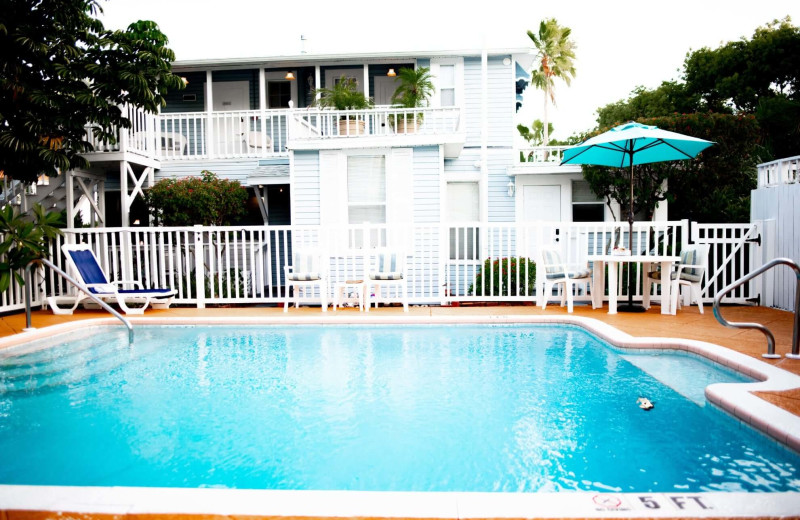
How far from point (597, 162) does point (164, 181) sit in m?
8.32

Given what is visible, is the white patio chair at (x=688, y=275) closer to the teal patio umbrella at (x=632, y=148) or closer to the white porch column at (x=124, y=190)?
the teal patio umbrella at (x=632, y=148)

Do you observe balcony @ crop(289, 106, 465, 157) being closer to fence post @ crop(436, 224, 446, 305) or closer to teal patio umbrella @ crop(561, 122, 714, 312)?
fence post @ crop(436, 224, 446, 305)

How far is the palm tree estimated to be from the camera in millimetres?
23203

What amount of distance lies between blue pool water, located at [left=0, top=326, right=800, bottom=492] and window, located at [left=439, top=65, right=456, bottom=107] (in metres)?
9.99

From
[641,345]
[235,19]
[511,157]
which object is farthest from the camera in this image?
[235,19]

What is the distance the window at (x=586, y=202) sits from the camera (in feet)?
46.0

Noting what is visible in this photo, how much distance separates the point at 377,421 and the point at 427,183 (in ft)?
25.0

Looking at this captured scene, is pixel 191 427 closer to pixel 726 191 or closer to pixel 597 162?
pixel 597 162

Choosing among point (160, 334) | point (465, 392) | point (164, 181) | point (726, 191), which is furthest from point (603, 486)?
point (726, 191)

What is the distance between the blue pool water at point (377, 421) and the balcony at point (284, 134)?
5432 millimetres

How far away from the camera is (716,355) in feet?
16.2

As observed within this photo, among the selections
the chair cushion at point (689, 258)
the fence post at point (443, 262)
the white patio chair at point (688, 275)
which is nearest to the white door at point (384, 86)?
the fence post at point (443, 262)

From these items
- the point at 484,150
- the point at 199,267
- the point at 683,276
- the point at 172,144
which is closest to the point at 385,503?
the point at 683,276

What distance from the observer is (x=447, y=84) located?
1484 centimetres
